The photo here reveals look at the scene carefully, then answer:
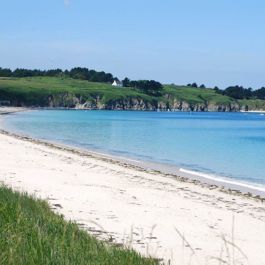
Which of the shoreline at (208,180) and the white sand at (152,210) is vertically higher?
the white sand at (152,210)

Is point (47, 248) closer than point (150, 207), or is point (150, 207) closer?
point (47, 248)

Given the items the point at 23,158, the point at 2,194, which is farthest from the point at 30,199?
the point at 23,158

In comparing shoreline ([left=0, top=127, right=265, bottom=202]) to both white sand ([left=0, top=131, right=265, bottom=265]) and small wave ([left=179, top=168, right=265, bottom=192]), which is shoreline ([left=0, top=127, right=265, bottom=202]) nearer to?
small wave ([left=179, top=168, right=265, bottom=192])

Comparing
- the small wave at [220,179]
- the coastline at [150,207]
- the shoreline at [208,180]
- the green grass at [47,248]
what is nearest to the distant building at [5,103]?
the shoreline at [208,180]

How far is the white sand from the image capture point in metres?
9.08

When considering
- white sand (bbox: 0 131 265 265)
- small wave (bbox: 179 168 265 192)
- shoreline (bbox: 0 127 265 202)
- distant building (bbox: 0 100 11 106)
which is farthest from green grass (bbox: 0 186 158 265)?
distant building (bbox: 0 100 11 106)

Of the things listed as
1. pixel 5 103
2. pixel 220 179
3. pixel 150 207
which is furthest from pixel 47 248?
pixel 5 103

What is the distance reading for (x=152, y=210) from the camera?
12992 mm

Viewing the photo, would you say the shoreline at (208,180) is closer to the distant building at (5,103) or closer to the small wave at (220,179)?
the small wave at (220,179)

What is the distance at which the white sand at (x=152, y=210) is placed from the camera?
357 inches

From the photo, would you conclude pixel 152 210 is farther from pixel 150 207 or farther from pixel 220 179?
pixel 220 179

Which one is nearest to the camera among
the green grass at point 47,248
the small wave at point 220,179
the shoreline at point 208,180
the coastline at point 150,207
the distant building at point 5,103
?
the green grass at point 47,248

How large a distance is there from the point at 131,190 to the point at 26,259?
11.9 metres

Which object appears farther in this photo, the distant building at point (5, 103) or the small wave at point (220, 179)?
the distant building at point (5, 103)
